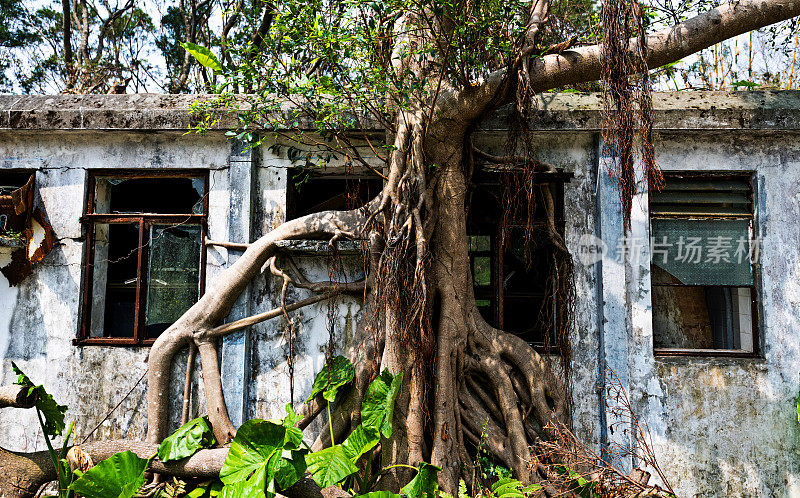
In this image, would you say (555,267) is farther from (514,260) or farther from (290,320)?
(290,320)

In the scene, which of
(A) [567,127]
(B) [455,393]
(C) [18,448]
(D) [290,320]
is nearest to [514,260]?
(A) [567,127]

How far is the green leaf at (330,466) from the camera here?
388cm

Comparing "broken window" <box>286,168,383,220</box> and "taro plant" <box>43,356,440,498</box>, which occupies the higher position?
"broken window" <box>286,168,383,220</box>

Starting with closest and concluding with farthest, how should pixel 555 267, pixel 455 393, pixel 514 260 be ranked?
pixel 455 393
pixel 555 267
pixel 514 260

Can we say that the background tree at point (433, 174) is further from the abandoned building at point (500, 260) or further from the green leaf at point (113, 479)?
the green leaf at point (113, 479)

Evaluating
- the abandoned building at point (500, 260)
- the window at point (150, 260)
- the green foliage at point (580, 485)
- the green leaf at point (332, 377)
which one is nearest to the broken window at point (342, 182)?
the abandoned building at point (500, 260)

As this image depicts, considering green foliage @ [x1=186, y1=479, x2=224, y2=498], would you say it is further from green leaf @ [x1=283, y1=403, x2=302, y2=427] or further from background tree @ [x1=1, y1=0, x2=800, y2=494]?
green leaf @ [x1=283, y1=403, x2=302, y2=427]

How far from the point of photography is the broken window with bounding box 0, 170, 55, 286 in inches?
203

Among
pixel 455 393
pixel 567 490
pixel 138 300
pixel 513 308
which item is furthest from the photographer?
pixel 513 308

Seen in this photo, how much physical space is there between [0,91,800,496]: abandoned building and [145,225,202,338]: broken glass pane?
13 mm

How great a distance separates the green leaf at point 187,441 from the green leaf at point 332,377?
2.90 feet

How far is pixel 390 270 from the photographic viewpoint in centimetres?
436

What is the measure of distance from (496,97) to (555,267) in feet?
5.13

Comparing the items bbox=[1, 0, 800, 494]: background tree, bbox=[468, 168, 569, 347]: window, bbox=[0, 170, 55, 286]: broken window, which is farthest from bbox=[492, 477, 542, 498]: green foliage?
bbox=[0, 170, 55, 286]: broken window
